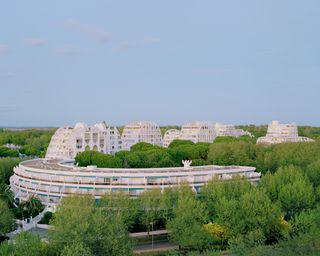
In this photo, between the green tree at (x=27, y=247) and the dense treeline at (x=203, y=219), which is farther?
the dense treeline at (x=203, y=219)

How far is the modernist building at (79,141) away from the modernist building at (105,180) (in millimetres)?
17249

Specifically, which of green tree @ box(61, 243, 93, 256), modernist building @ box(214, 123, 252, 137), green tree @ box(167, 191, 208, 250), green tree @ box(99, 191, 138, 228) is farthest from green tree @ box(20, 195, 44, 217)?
modernist building @ box(214, 123, 252, 137)

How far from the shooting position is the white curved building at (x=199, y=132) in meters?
77.2

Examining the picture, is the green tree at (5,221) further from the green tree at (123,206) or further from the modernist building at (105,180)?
the modernist building at (105,180)

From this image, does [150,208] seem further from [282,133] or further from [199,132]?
[282,133]

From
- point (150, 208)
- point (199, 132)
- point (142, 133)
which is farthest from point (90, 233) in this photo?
point (199, 132)

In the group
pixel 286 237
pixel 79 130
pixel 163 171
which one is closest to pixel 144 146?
pixel 79 130

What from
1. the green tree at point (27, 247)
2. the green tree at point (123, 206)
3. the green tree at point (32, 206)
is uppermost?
the green tree at point (123, 206)

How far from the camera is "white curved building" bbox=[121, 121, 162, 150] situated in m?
75.9

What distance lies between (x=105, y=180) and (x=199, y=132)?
47.5 metres

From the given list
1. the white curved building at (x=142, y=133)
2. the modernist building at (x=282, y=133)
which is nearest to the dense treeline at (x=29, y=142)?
the white curved building at (x=142, y=133)

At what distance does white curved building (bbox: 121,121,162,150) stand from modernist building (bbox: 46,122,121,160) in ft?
58.8

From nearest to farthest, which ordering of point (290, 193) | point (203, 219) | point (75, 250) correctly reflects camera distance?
1. point (75, 250)
2. point (203, 219)
3. point (290, 193)

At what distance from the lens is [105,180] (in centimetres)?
3123
